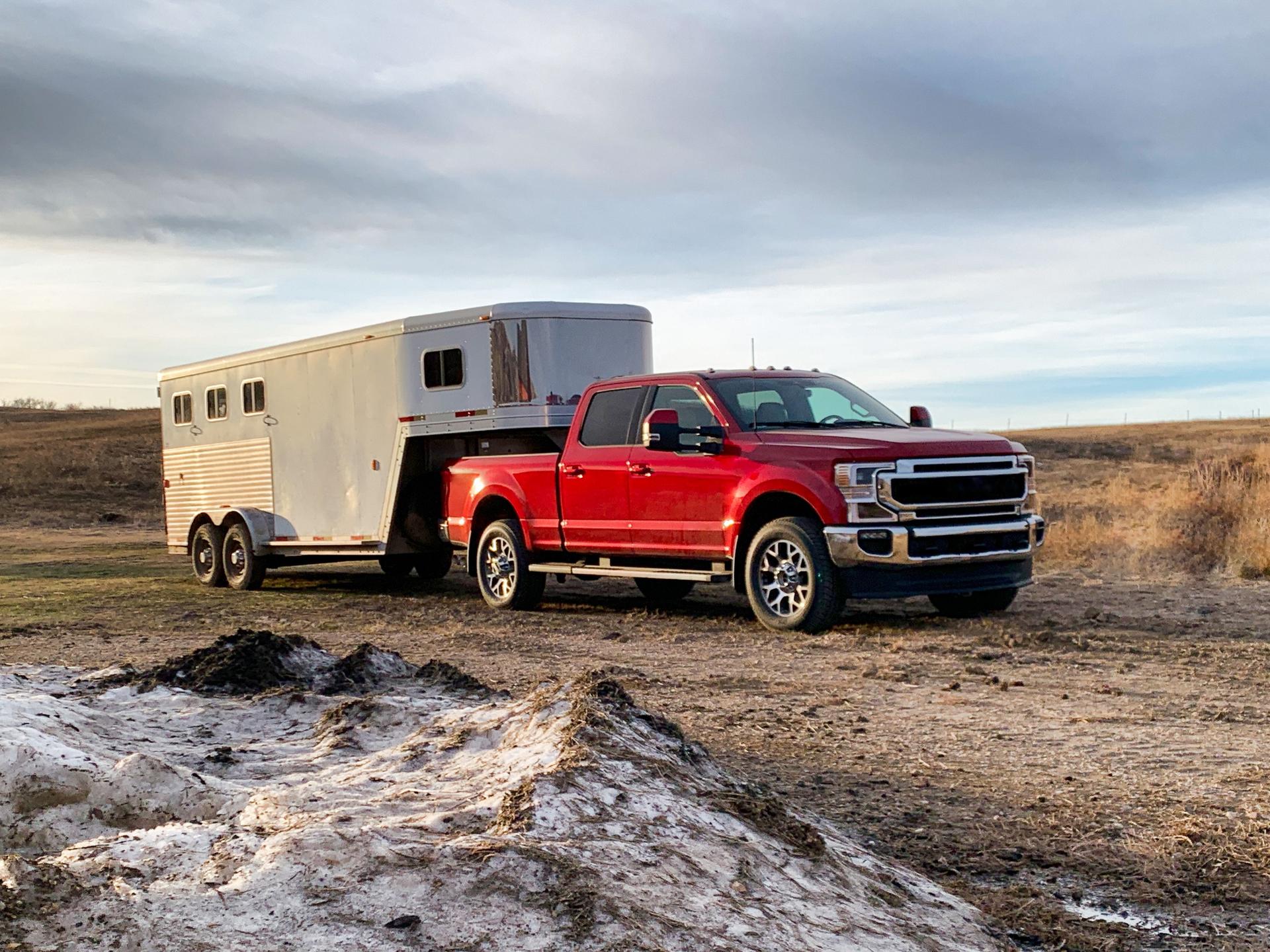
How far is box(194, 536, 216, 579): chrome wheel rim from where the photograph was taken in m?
17.8

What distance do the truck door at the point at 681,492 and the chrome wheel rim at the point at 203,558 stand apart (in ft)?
26.9

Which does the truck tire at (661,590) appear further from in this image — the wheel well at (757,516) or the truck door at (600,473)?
the wheel well at (757,516)

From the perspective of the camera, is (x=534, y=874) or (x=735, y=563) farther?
(x=735, y=563)

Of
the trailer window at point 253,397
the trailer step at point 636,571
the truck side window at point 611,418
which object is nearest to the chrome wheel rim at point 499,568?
the trailer step at point 636,571

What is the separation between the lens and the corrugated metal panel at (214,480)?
16781mm

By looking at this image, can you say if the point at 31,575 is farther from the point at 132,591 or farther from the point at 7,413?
the point at 7,413

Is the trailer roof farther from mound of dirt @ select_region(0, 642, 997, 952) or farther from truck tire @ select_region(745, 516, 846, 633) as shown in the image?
mound of dirt @ select_region(0, 642, 997, 952)

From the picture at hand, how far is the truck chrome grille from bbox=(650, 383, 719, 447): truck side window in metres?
1.83

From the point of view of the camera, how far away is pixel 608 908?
3.38 metres

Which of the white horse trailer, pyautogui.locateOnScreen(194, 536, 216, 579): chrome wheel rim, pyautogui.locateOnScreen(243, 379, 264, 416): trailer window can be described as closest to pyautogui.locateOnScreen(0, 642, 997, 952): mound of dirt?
the white horse trailer

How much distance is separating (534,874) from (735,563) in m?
7.68

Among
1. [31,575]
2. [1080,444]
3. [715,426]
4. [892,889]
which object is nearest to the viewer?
[892,889]

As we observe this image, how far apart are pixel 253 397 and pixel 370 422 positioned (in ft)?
8.99

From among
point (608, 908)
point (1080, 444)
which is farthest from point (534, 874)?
point (1080, 444)
